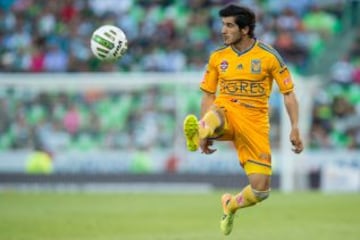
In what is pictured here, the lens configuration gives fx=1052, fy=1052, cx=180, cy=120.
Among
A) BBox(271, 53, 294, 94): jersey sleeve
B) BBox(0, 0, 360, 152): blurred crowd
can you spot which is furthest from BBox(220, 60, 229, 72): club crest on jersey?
BBox(0, 0, 360, 152): blurred crowd

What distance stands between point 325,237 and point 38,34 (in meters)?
16.6

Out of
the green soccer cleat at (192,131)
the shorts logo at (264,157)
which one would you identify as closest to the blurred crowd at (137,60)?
the shorts logo at (264,157)

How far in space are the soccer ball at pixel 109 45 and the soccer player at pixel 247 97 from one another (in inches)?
42.1

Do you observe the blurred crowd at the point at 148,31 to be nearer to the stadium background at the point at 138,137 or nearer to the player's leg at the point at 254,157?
the stadium background at the point at 138,137

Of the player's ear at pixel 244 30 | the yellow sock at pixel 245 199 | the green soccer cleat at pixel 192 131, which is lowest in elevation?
the yellow sock at pixel 245 199

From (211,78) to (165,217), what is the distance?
17.2 ft

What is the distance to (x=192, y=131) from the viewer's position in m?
10.1

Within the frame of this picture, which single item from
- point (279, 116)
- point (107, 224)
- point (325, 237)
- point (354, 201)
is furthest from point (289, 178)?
point (325, 237)

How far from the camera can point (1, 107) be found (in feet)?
74.9

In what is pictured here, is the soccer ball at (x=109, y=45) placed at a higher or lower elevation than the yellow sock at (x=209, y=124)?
higher

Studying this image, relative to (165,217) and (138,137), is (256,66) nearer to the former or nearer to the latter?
(165,217)

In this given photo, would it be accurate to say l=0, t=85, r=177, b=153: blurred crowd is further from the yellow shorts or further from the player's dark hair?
the player's dark hair

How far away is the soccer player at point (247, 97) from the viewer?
34.0 feet

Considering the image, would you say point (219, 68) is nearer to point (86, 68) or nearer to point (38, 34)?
point (86, 68)
